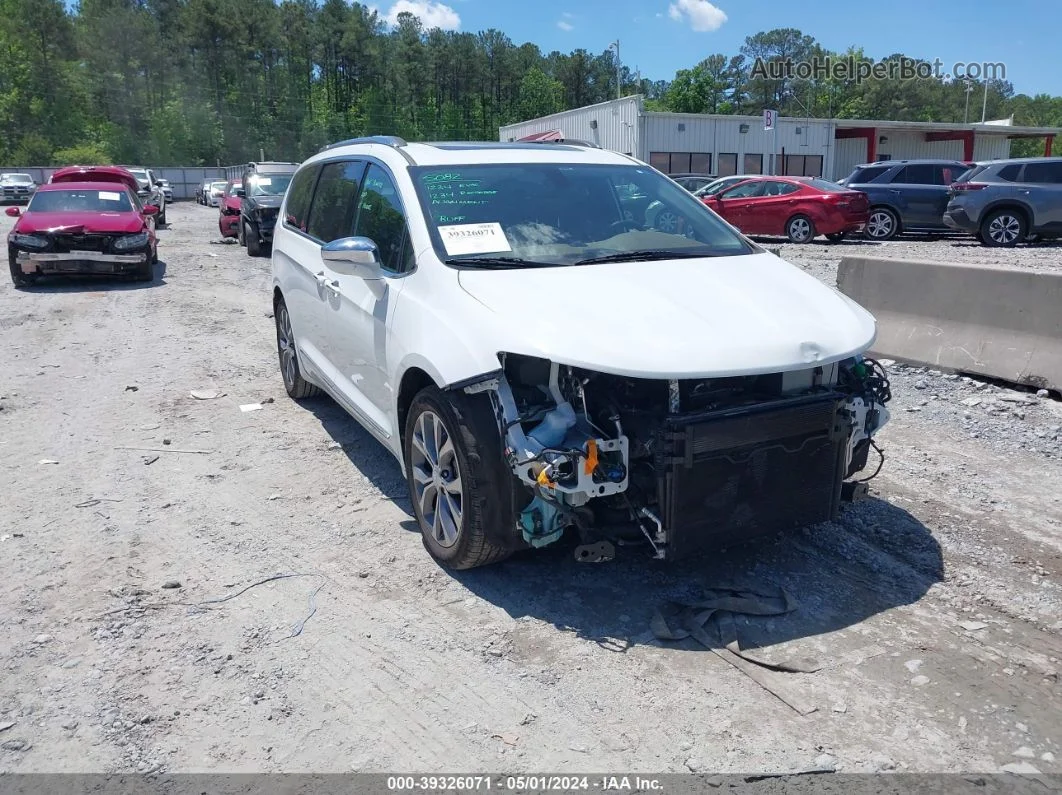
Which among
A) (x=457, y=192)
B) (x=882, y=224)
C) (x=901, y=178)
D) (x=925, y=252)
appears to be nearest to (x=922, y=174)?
(x=901, y=178)

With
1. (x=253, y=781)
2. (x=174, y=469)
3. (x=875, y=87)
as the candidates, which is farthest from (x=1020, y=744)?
(x=875, y=87)

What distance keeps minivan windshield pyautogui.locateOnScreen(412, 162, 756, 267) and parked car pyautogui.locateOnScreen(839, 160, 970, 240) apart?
15.6m

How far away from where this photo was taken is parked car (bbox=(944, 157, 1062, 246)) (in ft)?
52.5

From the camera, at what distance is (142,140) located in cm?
7950

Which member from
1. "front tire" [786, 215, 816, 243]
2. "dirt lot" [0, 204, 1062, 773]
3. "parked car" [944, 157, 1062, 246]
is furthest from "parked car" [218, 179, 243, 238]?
"dirt lot" [0, 204, 1062, 773]

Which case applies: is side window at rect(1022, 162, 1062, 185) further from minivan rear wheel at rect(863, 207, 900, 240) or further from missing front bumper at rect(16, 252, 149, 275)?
missing front bumper at rect(16, 252, 149, 275)

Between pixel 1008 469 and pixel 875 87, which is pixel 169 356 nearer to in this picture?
pixel 1008 469

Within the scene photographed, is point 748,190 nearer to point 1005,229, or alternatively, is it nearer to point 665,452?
point 1005,229

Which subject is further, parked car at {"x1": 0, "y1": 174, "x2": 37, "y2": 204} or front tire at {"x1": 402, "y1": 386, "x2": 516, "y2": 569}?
→ parked car at {"x1": 0, "y1": 174, "x2": 37, "y2": 204}

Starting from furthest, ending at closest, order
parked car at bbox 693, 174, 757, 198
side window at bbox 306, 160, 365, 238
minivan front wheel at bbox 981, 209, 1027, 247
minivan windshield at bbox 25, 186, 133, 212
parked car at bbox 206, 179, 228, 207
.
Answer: parked car at bbox 206, 179, 228, 207
parked car at bbox 693, 174, 757, 198
minivan front wheel at bbox 981, 209, 1027, 247
minivan windshield at bbox 25, 186, 133, 212
side window at bbox 306, 160, 365, 238

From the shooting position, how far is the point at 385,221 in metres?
4.75

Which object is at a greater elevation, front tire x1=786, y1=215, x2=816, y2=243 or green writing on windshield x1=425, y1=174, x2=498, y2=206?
green writing on windshield x1=425, y1=174, x2=498, y2=206

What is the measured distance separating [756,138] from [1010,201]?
25.7m

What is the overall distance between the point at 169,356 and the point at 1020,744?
827 cm
